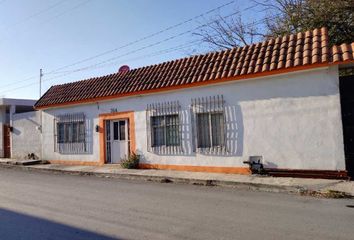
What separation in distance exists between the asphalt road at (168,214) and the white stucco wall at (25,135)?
11224mm

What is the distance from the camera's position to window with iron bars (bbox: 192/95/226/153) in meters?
13.1

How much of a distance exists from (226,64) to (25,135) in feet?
48.7

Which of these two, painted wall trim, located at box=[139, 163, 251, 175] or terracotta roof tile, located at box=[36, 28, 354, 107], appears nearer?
terracotta roof tile, located at box=[36, 28, 354, 107]

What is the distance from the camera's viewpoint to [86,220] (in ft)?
23.5

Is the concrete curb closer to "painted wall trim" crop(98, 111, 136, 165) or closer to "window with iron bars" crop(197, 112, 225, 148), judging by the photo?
"painted wall trim" crop(98, 111, 136, 165)

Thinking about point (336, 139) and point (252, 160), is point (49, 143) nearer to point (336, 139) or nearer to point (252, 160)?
point (252, 160)

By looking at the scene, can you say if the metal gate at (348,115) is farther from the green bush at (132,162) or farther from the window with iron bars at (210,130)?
the green bush at (132,162)

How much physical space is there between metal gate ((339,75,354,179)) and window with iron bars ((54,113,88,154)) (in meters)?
11.6

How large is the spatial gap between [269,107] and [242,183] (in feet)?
8.83

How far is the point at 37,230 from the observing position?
21.4ft

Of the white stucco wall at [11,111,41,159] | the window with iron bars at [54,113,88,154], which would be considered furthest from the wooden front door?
the window with iron bars at [54,113,88,154]

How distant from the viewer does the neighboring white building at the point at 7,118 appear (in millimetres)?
24516

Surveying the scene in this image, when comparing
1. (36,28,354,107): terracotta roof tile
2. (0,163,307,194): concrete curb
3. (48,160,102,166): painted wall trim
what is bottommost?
(0,163,307,194): concrete curb

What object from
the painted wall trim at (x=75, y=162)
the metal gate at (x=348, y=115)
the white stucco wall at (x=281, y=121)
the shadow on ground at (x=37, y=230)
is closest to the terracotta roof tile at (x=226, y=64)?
the white stucco wall at (x=281, y=121)
